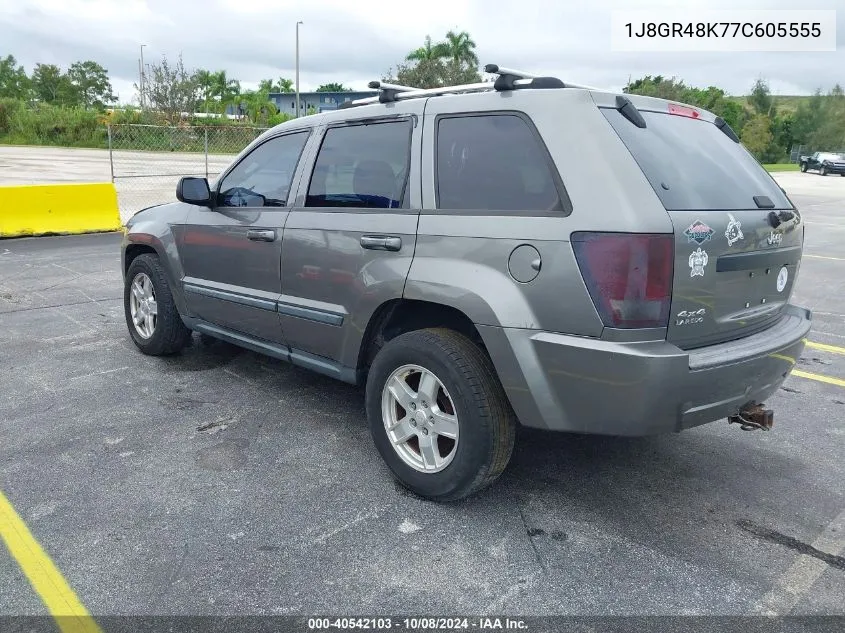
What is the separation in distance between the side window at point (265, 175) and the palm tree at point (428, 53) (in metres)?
37.7

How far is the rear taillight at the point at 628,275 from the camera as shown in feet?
8.21

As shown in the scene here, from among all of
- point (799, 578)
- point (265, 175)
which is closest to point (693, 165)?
point (799, 578)

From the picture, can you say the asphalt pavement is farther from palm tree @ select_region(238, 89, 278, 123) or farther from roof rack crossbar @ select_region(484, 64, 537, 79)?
palm tree @ select_region(238, 89, 278, 123)

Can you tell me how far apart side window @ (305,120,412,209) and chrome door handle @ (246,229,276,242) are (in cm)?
31

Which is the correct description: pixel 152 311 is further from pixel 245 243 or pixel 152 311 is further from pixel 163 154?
pixel 163 154

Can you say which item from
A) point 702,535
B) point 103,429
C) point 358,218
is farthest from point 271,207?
point 702,535

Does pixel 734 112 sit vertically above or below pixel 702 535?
above

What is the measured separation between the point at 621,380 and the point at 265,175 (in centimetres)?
258

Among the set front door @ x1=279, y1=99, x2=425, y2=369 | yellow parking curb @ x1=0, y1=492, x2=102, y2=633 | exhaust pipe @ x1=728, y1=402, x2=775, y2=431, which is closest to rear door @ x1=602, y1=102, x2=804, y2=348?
exhaust pipe @ x1=728, y1=402, x2=775, y2=431

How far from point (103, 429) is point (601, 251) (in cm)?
292

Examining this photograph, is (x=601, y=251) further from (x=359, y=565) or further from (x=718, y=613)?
(x=359, y=565)

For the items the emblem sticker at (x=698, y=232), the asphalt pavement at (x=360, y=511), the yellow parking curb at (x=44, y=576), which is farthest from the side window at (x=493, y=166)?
the yellow parking curb at (x=44, y=576)

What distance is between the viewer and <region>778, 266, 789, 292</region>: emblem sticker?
10.2ft

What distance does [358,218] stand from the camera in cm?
342
